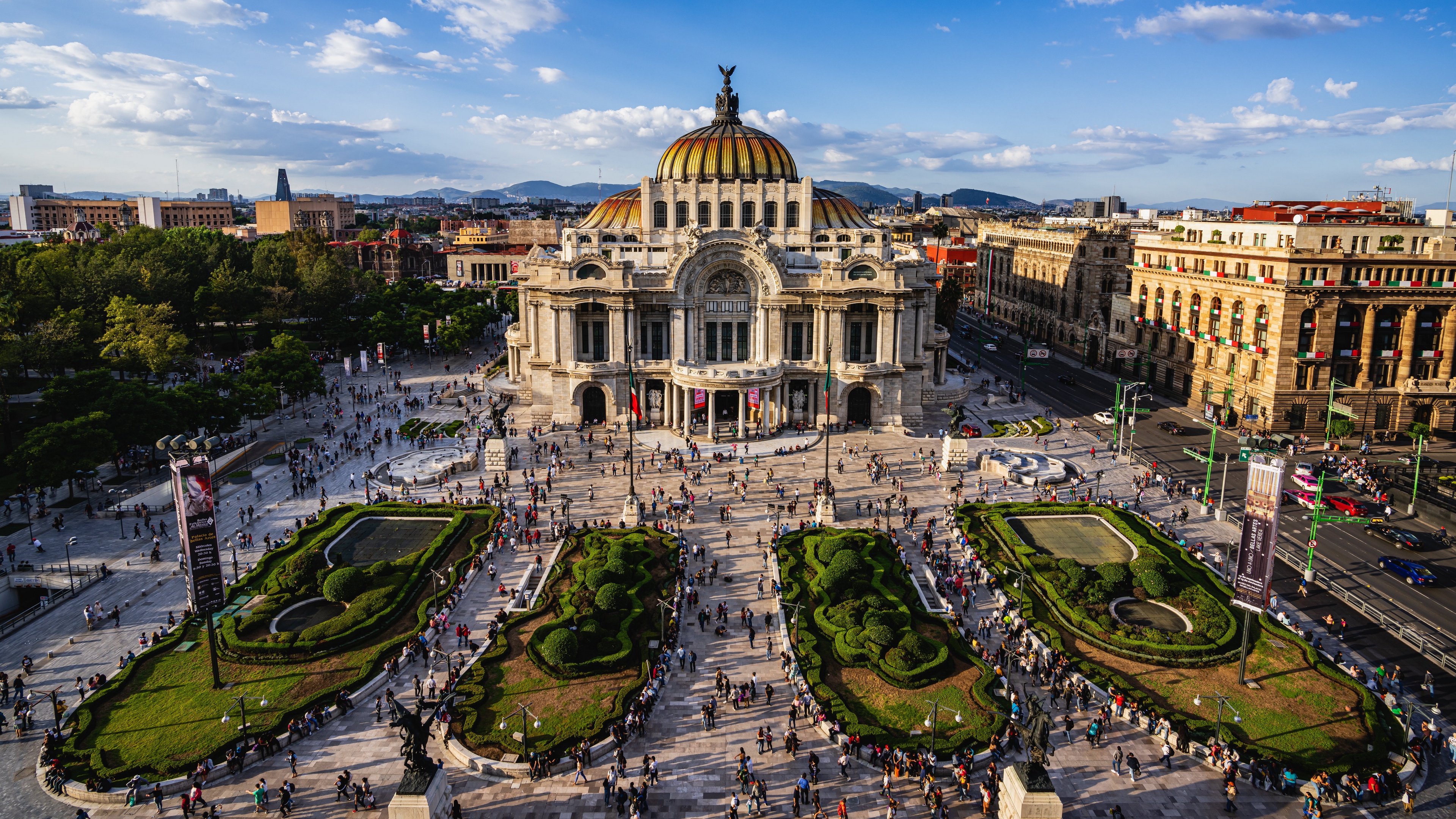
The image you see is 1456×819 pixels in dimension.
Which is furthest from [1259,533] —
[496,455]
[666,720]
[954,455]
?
[496,455]

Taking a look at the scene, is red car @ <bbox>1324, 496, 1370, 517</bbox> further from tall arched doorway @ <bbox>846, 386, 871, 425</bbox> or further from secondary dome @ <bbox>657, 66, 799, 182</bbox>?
secondary dome @ <bbox>657, 66, 799, 182</bbox>

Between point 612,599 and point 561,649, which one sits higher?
point 612,599

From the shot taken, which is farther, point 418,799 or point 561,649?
point 561,649

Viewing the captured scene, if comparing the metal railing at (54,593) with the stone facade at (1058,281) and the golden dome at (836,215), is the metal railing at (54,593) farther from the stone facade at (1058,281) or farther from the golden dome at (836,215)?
the stone facade at (1058,281)

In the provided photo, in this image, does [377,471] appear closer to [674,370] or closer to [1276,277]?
[674,370]

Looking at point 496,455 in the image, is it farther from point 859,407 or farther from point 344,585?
point 859,407

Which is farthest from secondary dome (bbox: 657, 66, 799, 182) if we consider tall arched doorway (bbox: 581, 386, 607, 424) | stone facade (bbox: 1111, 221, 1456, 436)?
stone facade (bbox: 1111, 221, 1456, 436)

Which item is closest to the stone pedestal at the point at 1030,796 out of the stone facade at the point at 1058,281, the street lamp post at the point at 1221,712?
the street lamp post at the point at 1221,712
